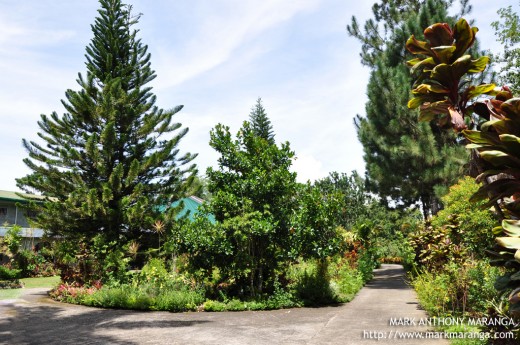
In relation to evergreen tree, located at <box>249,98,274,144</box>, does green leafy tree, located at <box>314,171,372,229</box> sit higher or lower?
lower

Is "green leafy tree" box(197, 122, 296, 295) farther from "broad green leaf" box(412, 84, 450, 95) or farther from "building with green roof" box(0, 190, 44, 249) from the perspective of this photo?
"building with green roof" box(0, 190, 44, 249)

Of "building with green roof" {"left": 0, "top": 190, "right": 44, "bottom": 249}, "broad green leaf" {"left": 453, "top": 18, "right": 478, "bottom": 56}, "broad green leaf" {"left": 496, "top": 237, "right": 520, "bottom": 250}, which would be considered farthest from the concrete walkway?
"building with green roof" {"left": 0, "top": 190, "right": 44, "bottom": 249}

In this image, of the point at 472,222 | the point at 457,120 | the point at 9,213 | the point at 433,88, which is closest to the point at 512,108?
the point at 457,120

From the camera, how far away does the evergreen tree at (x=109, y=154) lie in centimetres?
1535

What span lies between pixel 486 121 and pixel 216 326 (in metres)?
6.74

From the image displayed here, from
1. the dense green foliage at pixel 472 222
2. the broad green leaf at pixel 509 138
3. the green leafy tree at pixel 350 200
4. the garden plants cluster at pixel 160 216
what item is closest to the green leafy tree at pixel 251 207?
the garden plants cluster at pixel 160 216

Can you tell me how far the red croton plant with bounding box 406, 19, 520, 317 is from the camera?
6.68 ft

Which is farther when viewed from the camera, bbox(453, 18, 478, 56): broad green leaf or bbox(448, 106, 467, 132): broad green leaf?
bbox(453, 18, 478, 56): broad green leaf

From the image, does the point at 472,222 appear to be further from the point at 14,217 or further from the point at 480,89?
the point at 14,217

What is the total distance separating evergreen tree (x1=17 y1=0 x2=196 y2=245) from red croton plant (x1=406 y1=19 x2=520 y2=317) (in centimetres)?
1385

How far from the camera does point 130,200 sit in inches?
616

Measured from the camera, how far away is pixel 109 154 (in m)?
16.2

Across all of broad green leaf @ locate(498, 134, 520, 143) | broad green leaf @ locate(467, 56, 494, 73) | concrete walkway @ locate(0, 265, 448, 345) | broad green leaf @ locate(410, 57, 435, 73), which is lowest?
concrete walkway @ locate(0, 265, 448, 345)

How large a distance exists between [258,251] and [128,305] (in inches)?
149
